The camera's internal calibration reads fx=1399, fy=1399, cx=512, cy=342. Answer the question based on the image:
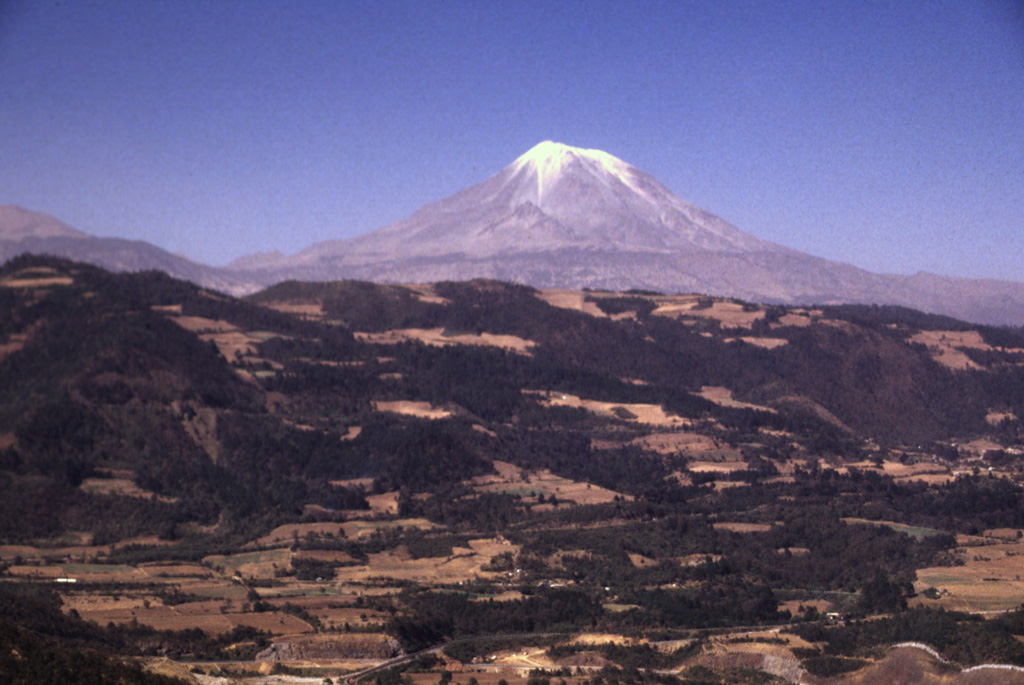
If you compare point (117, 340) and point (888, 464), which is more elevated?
point (117, 340)

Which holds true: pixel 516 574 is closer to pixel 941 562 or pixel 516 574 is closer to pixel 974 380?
pixel 941 562

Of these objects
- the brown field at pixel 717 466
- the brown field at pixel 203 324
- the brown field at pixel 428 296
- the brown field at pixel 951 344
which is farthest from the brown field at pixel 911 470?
the brown field at pixel 428 296

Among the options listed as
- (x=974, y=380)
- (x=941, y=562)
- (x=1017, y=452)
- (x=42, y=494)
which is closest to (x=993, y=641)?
(x=941, y=562)

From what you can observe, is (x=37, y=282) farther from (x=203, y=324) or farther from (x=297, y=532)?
(x=297, y=532)

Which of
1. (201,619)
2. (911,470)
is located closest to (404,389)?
(911,470)

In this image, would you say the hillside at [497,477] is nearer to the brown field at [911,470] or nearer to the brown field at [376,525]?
the brown field at [376,525]

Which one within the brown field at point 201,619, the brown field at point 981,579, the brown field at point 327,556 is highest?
the brown field at point 981,579

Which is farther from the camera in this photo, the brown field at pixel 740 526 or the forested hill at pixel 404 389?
the forested hill at pixel 404 389

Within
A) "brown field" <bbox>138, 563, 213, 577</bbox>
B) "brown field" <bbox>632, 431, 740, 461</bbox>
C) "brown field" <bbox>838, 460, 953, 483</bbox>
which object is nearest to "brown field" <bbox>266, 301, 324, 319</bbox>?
"brown field" <bbox>632, 431, 740, 461</bbox>
